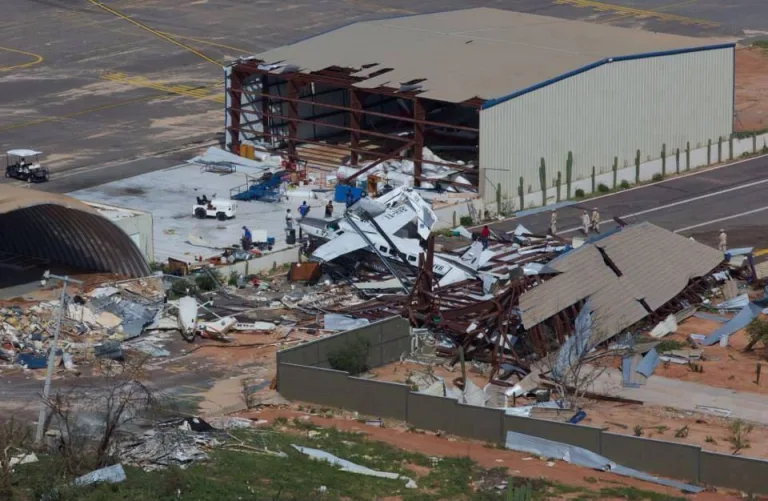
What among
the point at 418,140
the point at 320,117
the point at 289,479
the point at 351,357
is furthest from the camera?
the point at 320,117

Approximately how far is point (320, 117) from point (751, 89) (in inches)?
Result: 1108

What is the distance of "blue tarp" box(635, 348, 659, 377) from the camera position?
5178 centimetres

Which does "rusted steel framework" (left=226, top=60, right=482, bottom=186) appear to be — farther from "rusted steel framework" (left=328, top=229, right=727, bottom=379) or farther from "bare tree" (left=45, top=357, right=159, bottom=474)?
→ "bare tree" (left=45, top=357, right=159, bottom=474)

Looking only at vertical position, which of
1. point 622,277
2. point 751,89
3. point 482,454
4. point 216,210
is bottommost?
point 482,454

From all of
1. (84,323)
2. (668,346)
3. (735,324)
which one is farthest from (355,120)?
(668,346)

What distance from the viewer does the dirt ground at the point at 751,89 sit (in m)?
90.0

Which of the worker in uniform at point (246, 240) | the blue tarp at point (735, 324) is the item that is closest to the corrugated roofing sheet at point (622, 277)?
the blue tarp at point (735, 324)

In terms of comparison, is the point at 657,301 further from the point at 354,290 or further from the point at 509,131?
the point at 509,131

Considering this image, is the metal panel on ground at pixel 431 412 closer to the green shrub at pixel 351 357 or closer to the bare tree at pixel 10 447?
the green shrub at pixel 351 357

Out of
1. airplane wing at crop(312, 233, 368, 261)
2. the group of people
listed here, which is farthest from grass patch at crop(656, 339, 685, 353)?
the group of people

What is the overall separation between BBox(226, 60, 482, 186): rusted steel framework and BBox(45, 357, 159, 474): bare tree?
26.6 metres

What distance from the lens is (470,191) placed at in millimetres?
74438

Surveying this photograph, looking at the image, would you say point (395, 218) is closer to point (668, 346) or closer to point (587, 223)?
point (587, 223)

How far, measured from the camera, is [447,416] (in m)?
46.3
